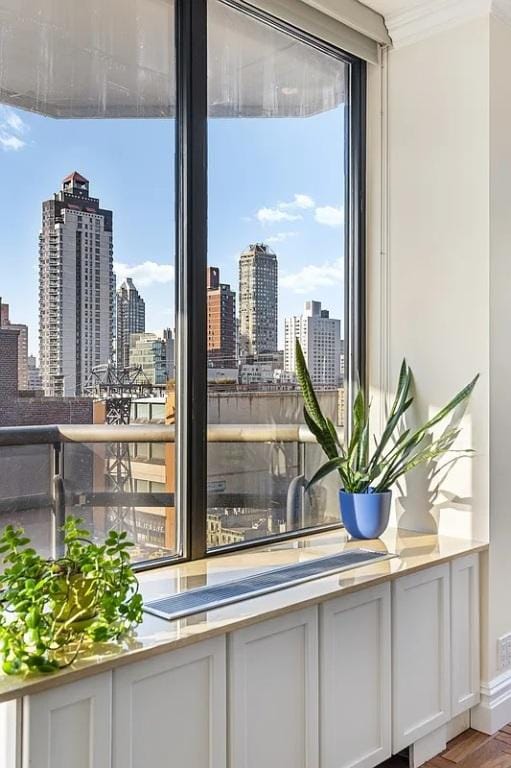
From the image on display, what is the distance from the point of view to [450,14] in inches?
112

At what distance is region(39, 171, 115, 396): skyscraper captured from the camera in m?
2.15

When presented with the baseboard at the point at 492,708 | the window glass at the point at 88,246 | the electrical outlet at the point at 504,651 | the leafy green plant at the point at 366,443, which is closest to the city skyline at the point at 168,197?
the window glass at the point at 88,246

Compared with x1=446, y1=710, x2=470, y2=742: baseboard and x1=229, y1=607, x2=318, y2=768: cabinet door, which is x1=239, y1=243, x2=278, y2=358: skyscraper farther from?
x1=446, y1=710, x2=470, y2=742: baseboard

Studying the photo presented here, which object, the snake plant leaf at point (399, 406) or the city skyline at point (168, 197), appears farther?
the snake plant leaf at point (399, 406)

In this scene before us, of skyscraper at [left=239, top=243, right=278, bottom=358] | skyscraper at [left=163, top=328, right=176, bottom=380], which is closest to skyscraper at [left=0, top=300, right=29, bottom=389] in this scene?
skyscraper at [left=163, top=328, right=176, bottom=380]

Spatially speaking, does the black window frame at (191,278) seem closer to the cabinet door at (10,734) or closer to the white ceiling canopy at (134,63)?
the white ceiling canopy at (134,63)

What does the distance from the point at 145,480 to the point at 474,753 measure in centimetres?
155

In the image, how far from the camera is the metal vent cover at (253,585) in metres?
1.94

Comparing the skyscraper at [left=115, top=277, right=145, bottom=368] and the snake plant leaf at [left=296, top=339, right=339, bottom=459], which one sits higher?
the skyscraper at [left=115, top=277, right=145, bottom=368]

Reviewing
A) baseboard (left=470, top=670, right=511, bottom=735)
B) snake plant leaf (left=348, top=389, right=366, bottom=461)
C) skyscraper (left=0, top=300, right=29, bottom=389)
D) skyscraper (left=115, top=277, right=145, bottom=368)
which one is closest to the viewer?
skyscraper (left=0, top=300, right=29, bottom=389)

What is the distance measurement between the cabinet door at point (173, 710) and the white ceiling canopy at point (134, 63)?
1605 mm

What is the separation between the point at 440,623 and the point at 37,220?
1.93 metres

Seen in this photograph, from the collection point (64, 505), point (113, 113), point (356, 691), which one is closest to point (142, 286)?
point (113, 113)

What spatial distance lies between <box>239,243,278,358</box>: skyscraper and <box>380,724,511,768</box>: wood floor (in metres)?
1.58
